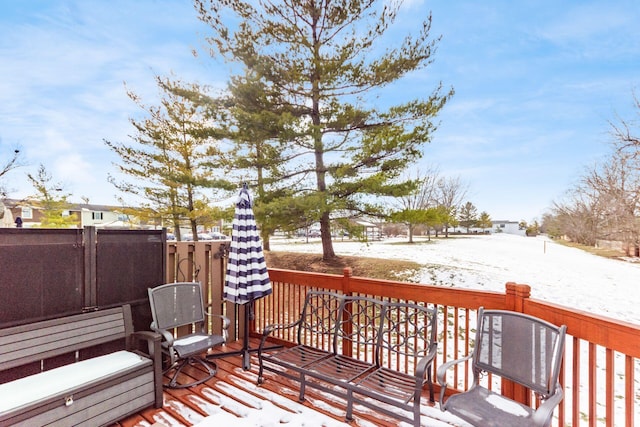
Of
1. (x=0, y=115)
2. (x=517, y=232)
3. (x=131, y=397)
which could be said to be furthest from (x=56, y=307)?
(x=517, y=232)

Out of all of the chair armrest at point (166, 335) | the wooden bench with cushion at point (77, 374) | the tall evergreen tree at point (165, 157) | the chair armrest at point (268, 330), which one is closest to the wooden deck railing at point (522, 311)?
the chair armrest at point (268, 330)

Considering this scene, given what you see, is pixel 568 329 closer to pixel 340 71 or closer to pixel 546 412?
pixel 546 412

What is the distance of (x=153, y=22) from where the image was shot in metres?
7.38

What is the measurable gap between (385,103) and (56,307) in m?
9.89

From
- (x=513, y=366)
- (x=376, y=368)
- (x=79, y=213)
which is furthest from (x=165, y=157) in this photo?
(x=79, y=213)

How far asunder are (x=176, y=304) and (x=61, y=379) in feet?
3.97

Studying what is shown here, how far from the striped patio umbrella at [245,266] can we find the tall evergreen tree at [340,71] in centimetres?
570

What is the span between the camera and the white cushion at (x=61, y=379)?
6.62 feet

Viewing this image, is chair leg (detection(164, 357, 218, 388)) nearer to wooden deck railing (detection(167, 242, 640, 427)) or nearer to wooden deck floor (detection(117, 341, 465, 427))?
wooden deck floor (detection(117, 341, 465, 427))

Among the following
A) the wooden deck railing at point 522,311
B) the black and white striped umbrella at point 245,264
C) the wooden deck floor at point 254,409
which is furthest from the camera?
the black and white striped umbrella at point 245,264

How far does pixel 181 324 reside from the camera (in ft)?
11.2

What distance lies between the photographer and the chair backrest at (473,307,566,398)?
75.7 inches

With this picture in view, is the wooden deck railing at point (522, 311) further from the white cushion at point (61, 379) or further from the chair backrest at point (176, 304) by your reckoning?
the white cushion at point (61, 379)

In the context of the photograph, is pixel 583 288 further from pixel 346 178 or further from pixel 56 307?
pixel 56 307
